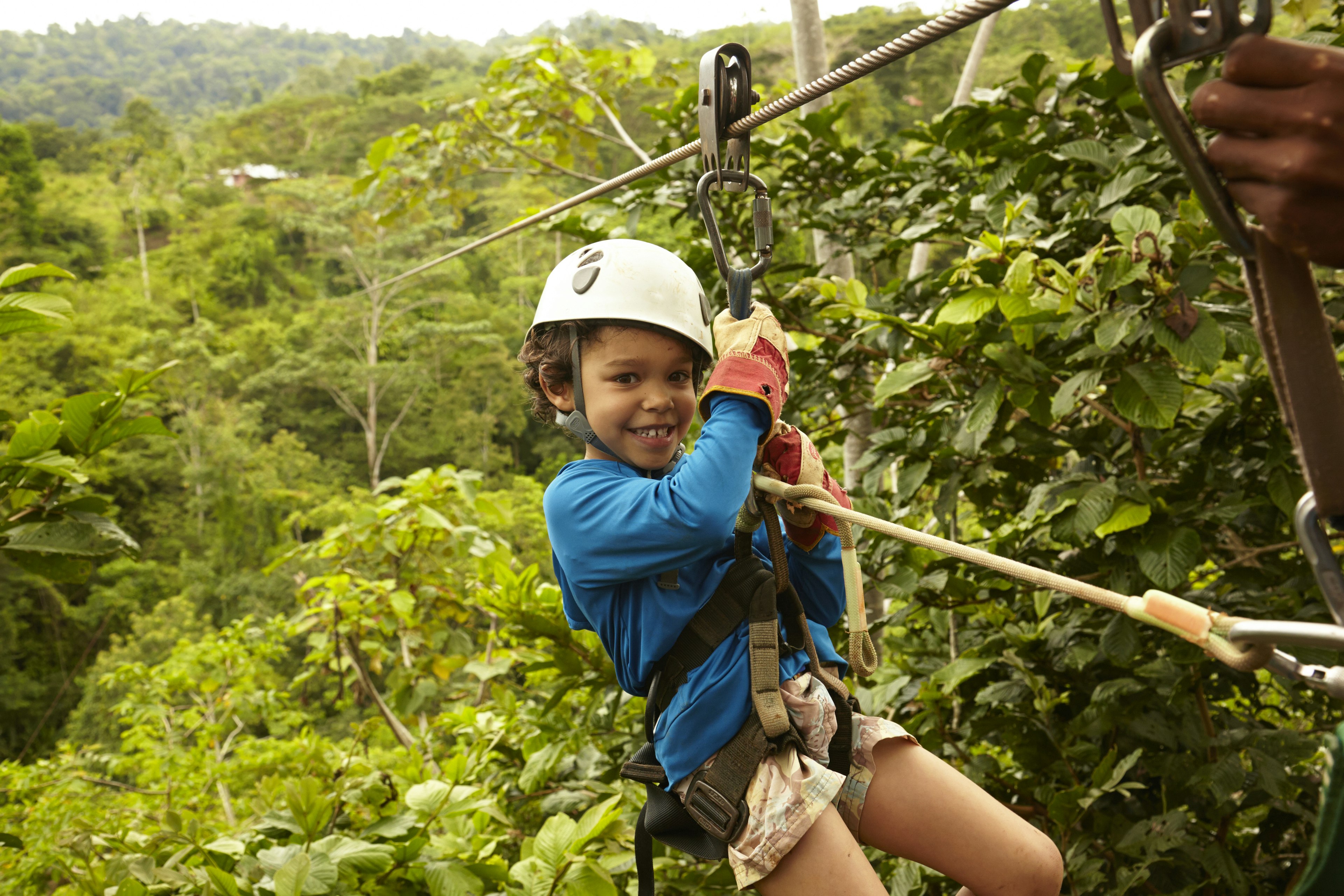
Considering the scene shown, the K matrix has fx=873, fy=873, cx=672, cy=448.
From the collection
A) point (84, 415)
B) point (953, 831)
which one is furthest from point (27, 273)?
point (953, 831)

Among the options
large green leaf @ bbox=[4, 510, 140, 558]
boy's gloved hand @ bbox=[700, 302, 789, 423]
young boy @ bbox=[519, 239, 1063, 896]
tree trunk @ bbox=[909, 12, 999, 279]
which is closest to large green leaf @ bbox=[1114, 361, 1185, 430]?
young boy @ bbox=[519, 239, 1063, 896]

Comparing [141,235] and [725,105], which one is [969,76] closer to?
[725,105]

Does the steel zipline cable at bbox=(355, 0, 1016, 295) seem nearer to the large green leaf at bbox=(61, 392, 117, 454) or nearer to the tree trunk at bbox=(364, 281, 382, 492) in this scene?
the large green leaf at bbox=(61, 392, 117, 454)

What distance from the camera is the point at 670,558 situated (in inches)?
52.3

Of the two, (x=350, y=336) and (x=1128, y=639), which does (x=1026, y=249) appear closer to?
(x=1128, y=639)

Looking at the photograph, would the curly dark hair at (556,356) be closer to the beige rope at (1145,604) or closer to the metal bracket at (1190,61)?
the beige rope at (1145,604)

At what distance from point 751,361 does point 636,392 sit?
206 millimetres

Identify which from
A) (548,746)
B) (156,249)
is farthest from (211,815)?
(156,249)

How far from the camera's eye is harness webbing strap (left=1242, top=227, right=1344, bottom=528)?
663mm

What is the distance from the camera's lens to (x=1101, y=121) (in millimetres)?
2395

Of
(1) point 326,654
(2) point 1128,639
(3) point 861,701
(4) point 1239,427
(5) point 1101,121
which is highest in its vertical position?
(5) point 1101,121

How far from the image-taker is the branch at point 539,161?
14.8 ft

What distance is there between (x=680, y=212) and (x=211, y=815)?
7.73m

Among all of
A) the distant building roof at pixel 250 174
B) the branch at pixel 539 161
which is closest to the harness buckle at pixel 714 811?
the branch at pixel 539 161
